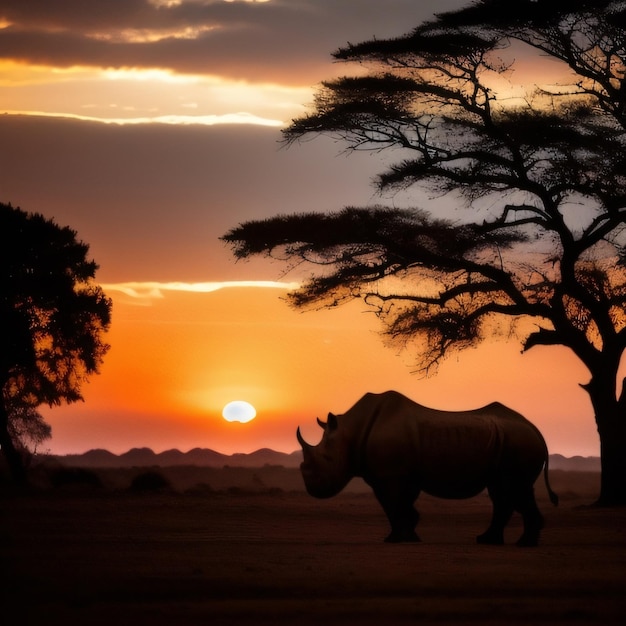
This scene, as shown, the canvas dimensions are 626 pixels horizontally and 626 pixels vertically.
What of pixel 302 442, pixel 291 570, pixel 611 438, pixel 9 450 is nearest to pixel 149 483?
pixel 9 450

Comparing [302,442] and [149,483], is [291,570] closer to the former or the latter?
[302,442]

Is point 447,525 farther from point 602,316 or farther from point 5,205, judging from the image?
point 5,205

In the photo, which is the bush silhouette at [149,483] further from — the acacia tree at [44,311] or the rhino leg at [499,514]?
the rhino leg at [499,514]

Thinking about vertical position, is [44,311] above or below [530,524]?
above

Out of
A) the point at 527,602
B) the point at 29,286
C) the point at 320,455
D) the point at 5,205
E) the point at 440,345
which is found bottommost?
the point at 527,602

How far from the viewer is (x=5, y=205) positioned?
33.1 metres

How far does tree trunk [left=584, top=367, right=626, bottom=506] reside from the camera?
2439 cm

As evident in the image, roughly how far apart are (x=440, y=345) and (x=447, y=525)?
5.85 meters

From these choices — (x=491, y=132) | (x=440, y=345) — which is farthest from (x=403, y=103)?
(x=440, y=345)

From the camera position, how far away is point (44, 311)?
3316cm

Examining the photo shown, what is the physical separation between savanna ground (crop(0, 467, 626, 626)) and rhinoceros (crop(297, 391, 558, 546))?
1.80 feet

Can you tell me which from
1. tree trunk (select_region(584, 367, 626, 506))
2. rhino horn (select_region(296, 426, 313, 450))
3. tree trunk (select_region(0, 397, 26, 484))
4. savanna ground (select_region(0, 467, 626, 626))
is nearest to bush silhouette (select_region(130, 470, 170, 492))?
tree trunk (select_region(0, 397, 26, 484))

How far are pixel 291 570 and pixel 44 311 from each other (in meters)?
22.1

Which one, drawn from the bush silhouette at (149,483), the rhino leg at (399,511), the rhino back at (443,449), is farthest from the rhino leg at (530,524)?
the bush silhouette at (149,483)
